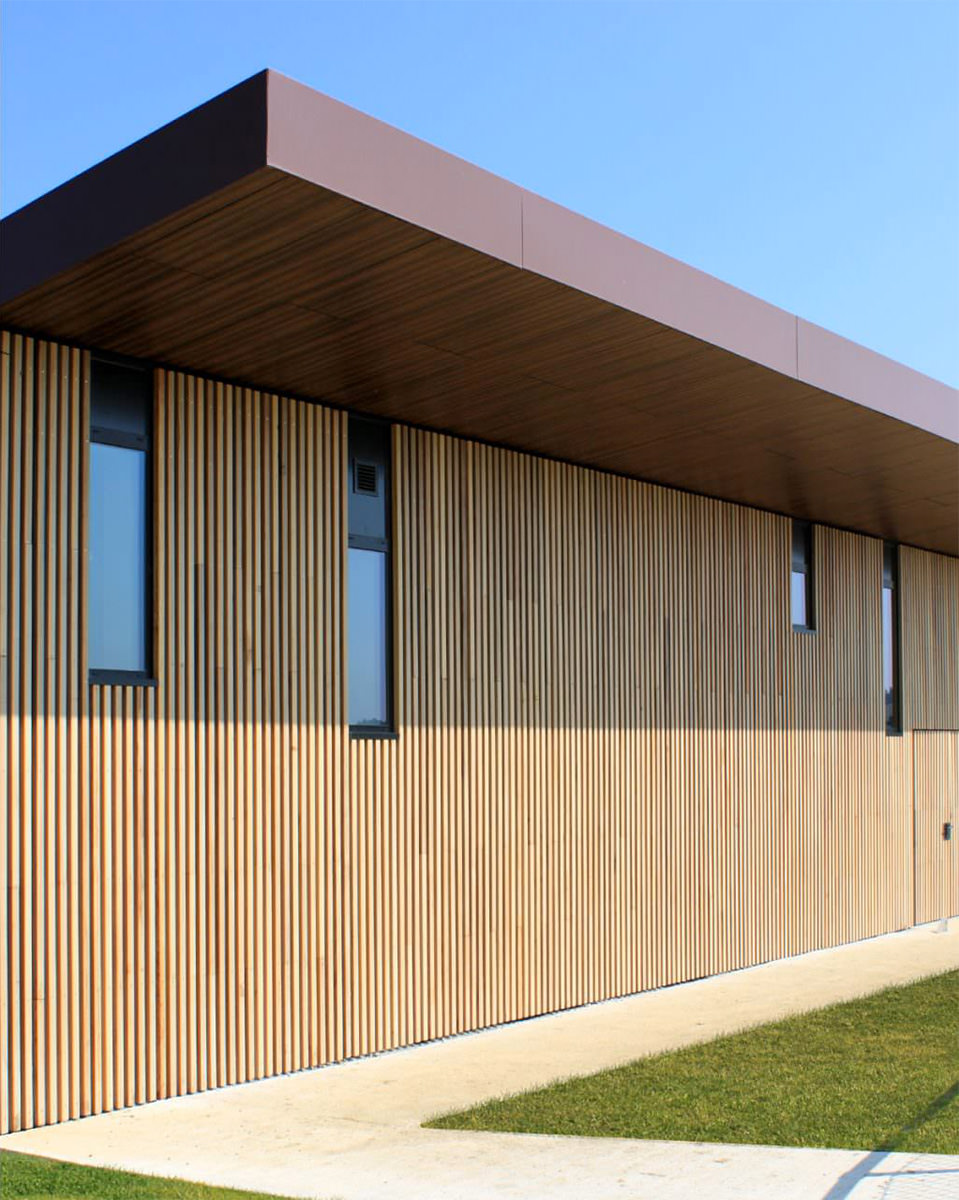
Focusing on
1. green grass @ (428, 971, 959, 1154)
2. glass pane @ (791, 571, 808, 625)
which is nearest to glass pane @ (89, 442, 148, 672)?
green grass @ (428, 971, 959, 1154)

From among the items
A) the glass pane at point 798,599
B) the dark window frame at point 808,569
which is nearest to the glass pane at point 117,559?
the glass pane at point 798,599

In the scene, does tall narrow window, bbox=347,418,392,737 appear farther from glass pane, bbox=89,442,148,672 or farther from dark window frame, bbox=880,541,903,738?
dark window frame, bbox=880,541,903,738

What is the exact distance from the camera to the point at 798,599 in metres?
14.7

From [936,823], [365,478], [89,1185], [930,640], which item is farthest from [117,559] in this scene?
[936,823]

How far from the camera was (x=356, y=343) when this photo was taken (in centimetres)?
817

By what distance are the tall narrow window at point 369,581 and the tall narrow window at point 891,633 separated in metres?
8.06

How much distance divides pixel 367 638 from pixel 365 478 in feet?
3.57

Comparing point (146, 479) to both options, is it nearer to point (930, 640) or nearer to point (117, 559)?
point (117, 559)

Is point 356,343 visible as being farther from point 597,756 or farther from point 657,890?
point 657,890

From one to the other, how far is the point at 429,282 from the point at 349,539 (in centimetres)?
273

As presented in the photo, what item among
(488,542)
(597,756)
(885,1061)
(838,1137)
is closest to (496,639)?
(488,542)

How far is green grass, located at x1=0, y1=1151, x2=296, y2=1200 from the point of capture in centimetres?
590

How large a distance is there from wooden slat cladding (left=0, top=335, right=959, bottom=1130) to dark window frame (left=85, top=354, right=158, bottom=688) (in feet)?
0.24

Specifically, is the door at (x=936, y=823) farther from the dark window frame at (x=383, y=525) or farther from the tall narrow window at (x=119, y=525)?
the tall narrow window at (x=119, y=525)
